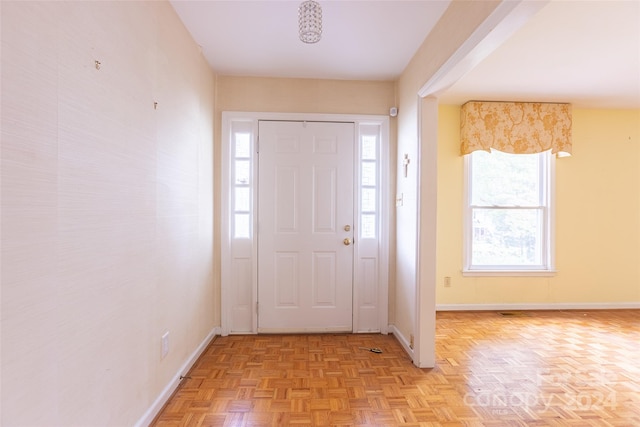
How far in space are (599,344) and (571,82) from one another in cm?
261

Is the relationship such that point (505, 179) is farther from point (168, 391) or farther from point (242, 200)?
point (168, 391)

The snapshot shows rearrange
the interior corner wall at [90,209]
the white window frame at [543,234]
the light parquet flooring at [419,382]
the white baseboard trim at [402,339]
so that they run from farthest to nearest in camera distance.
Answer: the white window frame at [543,234] < the white baseboard trim at [402,339] < the light parquet flooring at [419,382] < the interior corner wall at [90,209]

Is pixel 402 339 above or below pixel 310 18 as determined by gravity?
below

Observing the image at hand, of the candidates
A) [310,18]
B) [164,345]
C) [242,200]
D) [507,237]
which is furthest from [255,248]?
[507,237]

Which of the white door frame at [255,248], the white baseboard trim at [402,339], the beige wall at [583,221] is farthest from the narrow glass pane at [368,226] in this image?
the beige wall at [583,221]

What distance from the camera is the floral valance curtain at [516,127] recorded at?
12.7 ft

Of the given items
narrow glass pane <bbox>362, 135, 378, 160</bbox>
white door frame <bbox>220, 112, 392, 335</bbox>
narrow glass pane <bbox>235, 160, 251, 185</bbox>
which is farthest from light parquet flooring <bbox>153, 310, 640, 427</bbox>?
narrow glass pane <bbox>362, 135, 378, 160</bbox>

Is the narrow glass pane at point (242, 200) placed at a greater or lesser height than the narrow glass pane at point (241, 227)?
greater

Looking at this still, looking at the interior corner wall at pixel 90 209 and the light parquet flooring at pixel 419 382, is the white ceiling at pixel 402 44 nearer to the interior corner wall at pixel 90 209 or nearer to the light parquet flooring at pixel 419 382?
the interior corner wall at pixel 90 209

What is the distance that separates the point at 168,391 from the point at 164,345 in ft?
1.04

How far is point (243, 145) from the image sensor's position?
3.27m

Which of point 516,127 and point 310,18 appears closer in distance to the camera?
point 310,18

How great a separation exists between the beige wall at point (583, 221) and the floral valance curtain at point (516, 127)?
20 centimetres

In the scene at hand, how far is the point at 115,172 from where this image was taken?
1.49 metres
